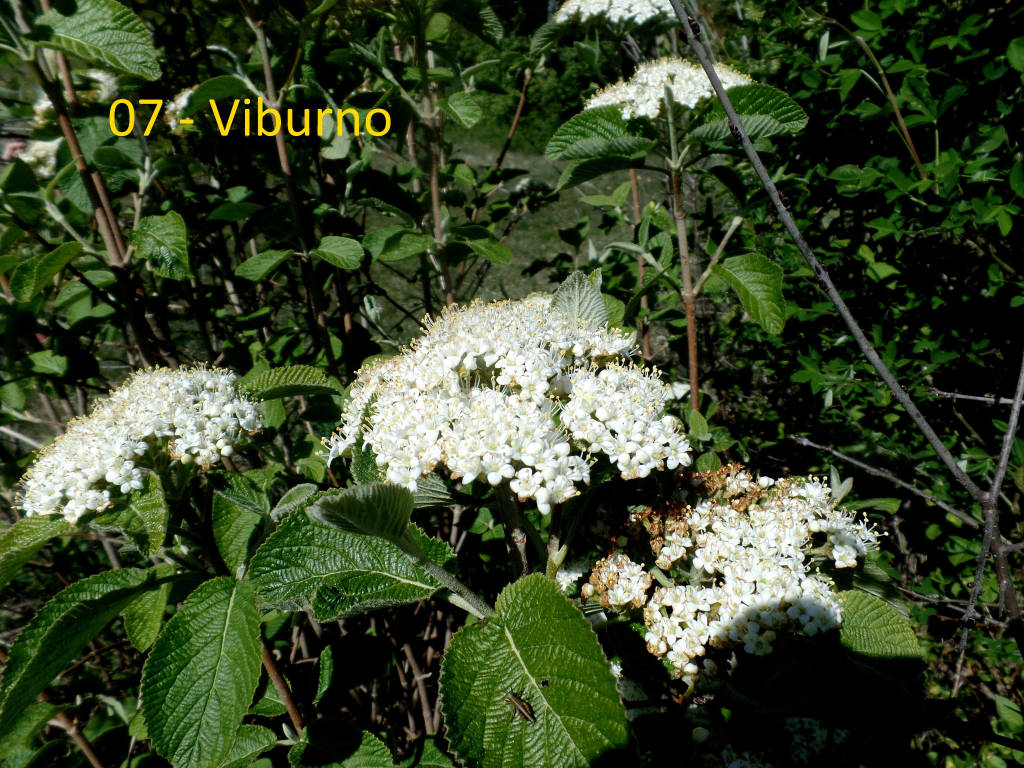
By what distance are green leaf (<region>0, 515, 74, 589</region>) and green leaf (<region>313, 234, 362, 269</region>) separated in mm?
882

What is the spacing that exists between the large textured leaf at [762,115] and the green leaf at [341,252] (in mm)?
942

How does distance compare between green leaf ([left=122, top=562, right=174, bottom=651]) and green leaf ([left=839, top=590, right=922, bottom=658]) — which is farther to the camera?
green leaf ([left=122, top=562, right=174, bottom=651])

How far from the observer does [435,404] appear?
1.09 meters

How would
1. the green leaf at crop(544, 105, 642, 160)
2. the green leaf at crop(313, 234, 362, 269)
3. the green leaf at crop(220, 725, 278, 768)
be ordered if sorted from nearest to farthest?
the green leaf at crop(220, 725, 278, 768) → the green leaf at crop(544, 105, 642, 160) → the green leaf at crop(313, 234, 362, 269)

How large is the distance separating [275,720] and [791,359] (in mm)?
2242

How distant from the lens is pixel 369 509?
875mm

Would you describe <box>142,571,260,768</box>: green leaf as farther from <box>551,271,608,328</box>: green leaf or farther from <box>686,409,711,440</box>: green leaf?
<box>686,409,711,440</box>: green leaf

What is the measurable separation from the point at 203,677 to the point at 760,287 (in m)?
1.45

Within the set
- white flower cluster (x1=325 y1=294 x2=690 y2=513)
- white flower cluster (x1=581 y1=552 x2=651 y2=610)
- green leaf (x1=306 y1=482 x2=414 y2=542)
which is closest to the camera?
green leaf (x1=306 y1=482 x2=414 y2=542)

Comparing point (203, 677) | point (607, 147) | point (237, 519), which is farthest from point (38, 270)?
point (607, 147)

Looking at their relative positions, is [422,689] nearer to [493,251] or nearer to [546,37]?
[493,251]

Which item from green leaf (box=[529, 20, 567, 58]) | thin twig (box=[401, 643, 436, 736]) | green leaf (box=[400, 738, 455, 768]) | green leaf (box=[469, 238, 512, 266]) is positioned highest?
green leaf (box=[529, 20, 567, 58])

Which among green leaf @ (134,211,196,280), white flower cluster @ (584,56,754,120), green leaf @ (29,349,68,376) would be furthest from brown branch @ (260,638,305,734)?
white flower cluster @ (584,56,754,120)

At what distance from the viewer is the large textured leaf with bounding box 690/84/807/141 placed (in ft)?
4.78
